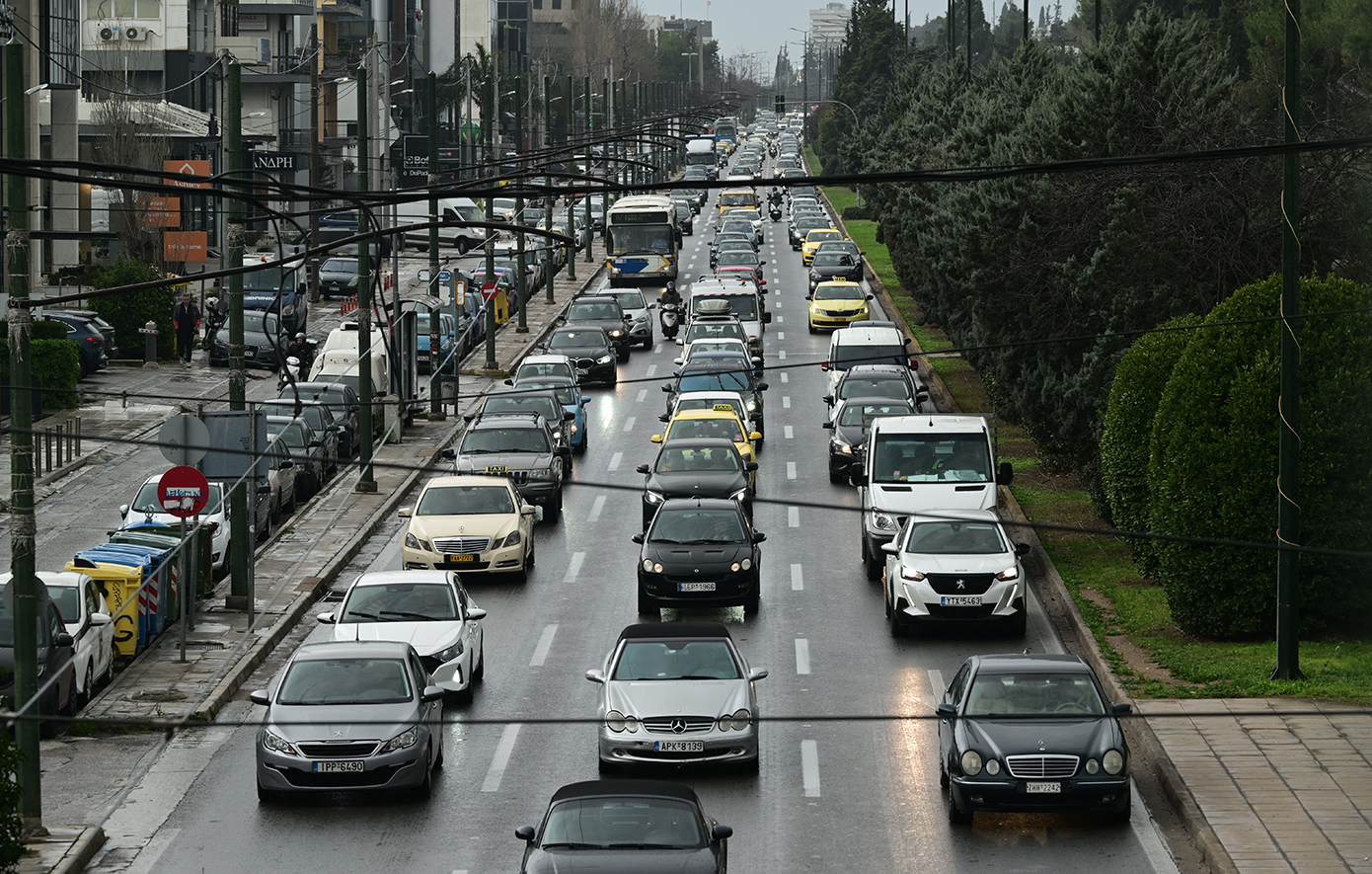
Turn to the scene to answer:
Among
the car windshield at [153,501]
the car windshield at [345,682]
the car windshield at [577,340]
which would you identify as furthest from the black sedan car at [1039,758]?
the car windshield at [577,340]

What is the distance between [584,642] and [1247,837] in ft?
34.7

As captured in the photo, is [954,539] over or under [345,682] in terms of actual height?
over

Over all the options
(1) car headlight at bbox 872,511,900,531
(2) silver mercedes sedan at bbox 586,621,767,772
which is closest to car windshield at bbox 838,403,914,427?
(1) car headlight at bbox 872,511,900,531

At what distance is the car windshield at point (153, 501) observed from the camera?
28266 millimetres

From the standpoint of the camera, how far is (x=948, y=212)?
39.7 m

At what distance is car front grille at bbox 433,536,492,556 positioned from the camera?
26812 mm

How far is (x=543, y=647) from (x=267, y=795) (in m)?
6.77

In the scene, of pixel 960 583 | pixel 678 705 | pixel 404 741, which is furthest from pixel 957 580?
pixel 404 741

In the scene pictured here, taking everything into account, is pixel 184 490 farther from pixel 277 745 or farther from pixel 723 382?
pixel 723 382

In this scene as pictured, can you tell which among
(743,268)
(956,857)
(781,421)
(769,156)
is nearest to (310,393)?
(781,421)

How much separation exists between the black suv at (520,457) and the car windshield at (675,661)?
40.6 feet

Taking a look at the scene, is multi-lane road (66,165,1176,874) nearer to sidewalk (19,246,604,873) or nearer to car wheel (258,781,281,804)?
car wheel (258,781,281,804)

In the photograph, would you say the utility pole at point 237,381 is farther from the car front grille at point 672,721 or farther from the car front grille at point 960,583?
the car front grille at point 960,583

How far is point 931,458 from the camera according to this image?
2786cm
